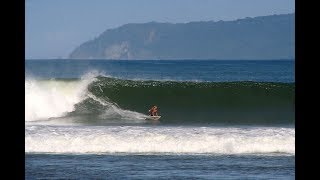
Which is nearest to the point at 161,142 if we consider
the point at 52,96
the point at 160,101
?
the point at 52,96

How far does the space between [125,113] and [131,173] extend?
1557 cm

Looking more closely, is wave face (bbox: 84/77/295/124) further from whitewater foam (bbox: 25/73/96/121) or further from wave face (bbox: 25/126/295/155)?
wave face (bbox: 25/126/295/155)

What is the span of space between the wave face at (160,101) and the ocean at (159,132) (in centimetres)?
4

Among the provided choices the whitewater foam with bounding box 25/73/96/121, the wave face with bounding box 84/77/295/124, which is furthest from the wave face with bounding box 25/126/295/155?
the whitewater foam with bounding box 25/73/96/121

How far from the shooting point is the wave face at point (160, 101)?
25156 millimetres

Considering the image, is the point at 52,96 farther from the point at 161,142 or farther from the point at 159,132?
the point at 161,142

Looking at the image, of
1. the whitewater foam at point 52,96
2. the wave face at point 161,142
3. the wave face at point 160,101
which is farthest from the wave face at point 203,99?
the wave face at point 161,142

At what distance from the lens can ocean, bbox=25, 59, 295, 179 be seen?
37.8ft

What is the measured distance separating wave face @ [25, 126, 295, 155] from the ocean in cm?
2

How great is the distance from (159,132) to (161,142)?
1.10 meters

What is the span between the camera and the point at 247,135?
1623 cm
